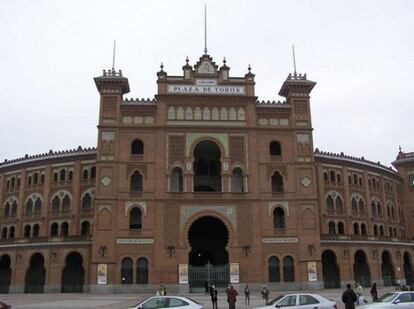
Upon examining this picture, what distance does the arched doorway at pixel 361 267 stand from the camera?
57.7m

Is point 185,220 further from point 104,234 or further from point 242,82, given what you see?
point 242,82

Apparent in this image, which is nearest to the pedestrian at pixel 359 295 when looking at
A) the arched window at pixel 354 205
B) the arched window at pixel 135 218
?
the arched window at pixel 135 218

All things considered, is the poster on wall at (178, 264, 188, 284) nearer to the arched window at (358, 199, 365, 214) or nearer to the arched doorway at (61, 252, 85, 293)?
the arched doorway at (61, 252, 85, 293)

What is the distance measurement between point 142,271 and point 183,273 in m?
3.89

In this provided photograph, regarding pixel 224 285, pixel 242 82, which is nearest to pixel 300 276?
pixel 224 285

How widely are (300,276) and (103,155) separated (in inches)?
883

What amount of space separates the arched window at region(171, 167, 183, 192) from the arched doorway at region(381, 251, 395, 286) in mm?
26850

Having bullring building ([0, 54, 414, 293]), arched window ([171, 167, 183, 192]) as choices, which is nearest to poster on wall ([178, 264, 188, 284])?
bullring building ([0, 54, 414, 293])

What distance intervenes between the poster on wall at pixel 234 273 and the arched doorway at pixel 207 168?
961cm

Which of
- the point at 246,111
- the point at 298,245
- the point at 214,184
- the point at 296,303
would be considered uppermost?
the point at 246,111

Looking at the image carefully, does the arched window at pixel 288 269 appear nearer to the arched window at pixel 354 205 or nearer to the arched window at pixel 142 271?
the arched window at pixel 142 271

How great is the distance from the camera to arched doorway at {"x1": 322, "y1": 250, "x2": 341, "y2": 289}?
5619 cm

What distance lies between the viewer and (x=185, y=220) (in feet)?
161

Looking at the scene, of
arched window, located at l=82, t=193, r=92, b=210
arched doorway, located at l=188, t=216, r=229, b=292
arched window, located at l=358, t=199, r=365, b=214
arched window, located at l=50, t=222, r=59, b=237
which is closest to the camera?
arched doorway, located at l=188, t=216, r=229, b=292
